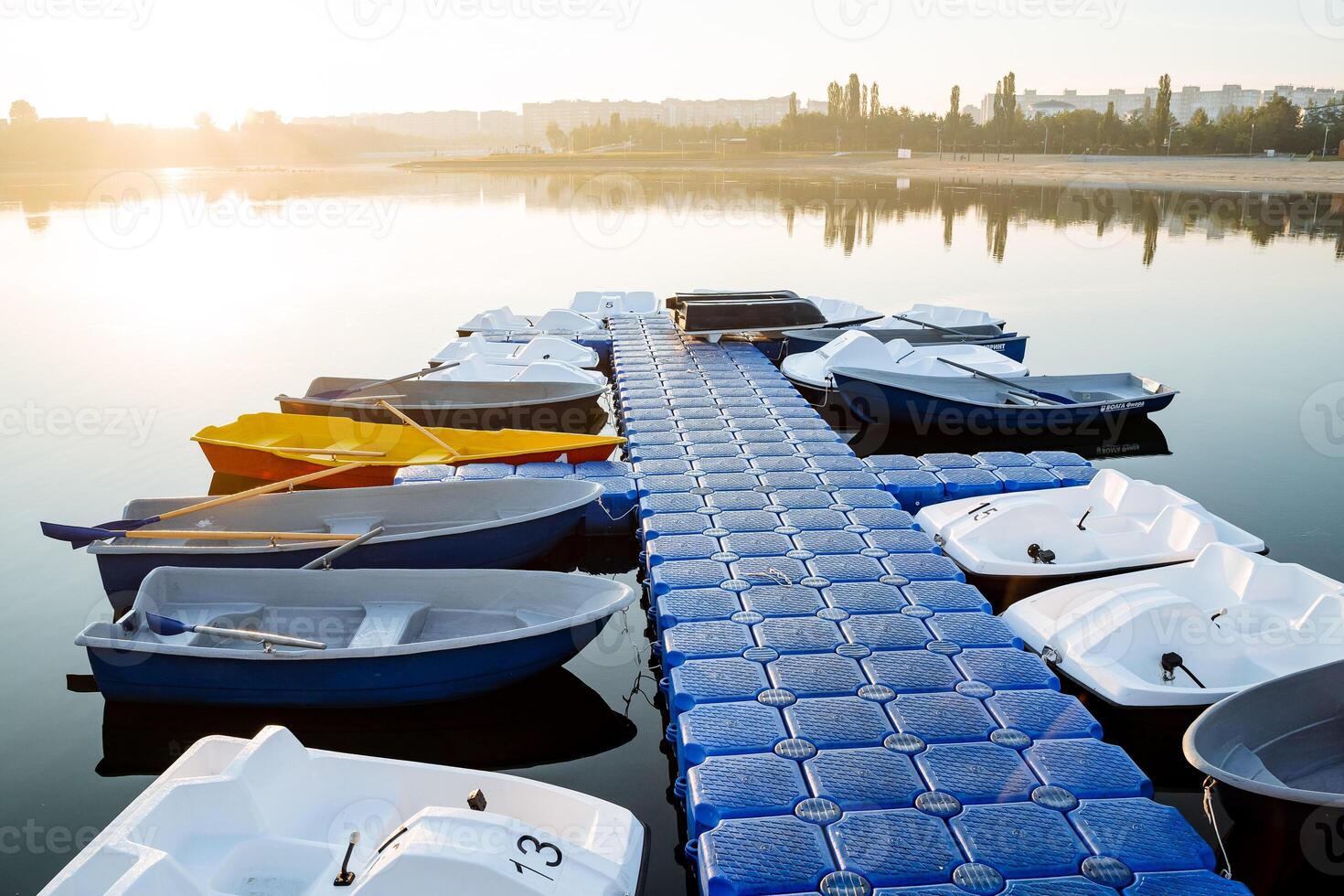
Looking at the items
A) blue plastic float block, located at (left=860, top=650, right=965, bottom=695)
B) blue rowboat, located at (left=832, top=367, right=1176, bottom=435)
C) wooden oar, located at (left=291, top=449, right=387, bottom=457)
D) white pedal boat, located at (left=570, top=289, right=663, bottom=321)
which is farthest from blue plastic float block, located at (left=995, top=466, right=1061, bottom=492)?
white pedal boat, located at (left=570, top=289, right=663, bottom=321)

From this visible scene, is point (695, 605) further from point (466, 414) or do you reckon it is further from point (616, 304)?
point (616, 304)

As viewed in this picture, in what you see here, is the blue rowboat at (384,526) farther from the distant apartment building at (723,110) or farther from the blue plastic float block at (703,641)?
the distant apartment building at (723,110)

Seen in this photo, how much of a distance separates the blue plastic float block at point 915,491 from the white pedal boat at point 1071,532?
66 cm

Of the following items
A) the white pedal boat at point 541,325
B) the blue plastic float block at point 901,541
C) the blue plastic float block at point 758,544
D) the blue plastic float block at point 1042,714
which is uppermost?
the white pedal boat at point 541,325

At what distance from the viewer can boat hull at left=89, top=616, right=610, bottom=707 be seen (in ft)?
25.6

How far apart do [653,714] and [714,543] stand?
176 centimetres

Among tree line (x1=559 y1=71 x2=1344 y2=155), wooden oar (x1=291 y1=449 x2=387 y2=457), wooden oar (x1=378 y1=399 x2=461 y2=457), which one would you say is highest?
tree line (x1=559 y1=71 x2=1344 y2=155)

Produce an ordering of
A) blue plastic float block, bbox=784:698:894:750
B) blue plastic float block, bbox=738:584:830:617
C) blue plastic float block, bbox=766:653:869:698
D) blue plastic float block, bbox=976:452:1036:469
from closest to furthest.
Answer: blue plastic float block, bbox=784:698:894:750 → blue plastic float block, bbox=766:653:869:698 → blue plastic float block, bbox=738:584:830:617 → blue plastic float block, bbox=976:452:1036:469

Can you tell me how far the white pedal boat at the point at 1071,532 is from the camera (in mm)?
9348

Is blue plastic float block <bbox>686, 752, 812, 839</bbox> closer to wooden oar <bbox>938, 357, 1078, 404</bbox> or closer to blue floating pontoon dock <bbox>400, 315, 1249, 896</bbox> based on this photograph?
blue floating pontoon dock <bbox>400, 315, 1249, 896</bbox>

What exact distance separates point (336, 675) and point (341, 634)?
0.79m

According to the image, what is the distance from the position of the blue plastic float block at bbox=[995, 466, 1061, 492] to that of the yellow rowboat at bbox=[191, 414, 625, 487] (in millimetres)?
5094

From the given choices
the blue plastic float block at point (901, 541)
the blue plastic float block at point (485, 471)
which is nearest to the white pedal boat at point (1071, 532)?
the blue plastic float block at point (901, 541)

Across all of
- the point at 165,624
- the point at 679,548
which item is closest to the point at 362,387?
the point at 165,624
